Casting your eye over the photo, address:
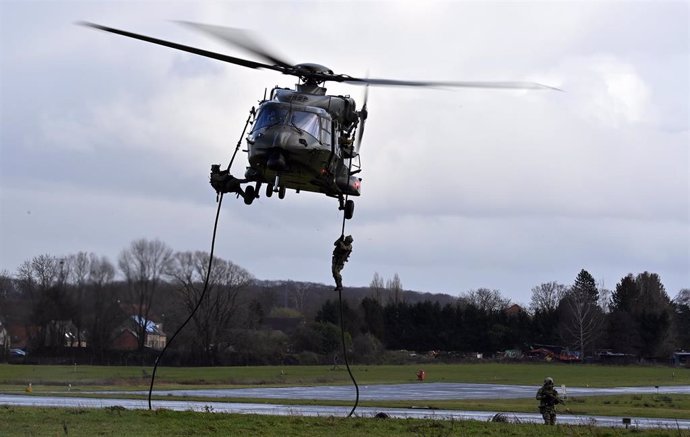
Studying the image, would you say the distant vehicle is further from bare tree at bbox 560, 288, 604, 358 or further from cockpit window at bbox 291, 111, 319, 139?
bare tree at bbox 560, 288, 604, 358

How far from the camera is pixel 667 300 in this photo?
517 feet

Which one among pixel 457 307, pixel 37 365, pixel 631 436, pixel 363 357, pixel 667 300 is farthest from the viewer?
pixel 667 300

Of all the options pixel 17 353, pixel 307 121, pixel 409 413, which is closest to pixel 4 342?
pixel 17 353

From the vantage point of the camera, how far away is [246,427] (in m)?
27.0

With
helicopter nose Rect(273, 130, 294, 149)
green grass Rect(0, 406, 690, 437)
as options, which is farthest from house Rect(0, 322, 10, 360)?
helicopter nose Rect(273, 130, 294, 149)

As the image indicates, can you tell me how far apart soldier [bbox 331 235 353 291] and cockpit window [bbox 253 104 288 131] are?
3437 millimetres

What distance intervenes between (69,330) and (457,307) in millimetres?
79169

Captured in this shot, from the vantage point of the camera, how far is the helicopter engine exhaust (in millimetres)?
24484

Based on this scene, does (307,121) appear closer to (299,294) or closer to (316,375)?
(316,375)

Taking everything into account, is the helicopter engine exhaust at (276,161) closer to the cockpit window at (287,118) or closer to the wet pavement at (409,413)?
the cockpit window at (287,118)

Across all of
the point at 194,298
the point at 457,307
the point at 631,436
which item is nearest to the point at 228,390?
the point at 194,298

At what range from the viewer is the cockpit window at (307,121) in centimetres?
2520

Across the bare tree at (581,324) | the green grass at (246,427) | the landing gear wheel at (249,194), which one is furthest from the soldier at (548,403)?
the bare tree at (581,324)

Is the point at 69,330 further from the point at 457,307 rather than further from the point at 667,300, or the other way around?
the point at 667,300
